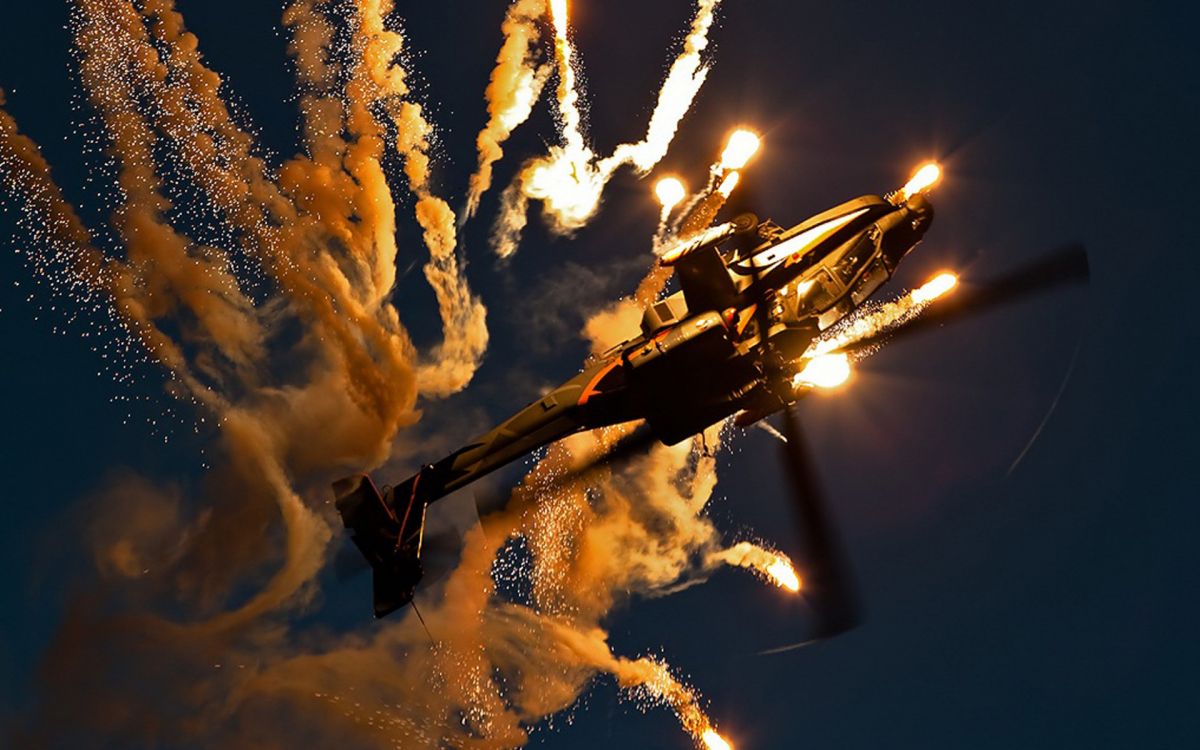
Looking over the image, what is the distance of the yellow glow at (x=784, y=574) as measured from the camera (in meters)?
18.9

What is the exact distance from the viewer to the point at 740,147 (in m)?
12.9

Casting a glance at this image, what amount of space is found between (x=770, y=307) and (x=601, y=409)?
4.22m

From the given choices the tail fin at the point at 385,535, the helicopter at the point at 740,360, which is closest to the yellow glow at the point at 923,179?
the helicopter at the point at 740,360

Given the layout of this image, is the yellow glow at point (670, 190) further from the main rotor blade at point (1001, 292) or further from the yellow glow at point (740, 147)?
the main rotor blade at point (1001, 292)

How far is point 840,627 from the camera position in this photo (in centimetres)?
1342

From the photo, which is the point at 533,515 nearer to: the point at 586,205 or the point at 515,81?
the point at 586,205

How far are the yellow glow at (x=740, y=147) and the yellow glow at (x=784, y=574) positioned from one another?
1055 centimetres

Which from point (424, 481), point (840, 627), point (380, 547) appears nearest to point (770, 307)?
point (840, 627)

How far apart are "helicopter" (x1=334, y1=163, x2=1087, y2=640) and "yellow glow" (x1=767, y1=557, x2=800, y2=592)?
5.49m

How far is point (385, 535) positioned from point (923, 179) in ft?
48.8

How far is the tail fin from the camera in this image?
53.5ft

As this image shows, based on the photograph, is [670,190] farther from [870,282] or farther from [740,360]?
[870,282]

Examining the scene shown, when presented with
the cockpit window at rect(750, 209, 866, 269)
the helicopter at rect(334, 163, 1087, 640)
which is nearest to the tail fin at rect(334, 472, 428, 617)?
the helicopter at rect(334, 163, 1087, 640)

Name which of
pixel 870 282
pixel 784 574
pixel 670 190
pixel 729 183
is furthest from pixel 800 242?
pixel 784 574
